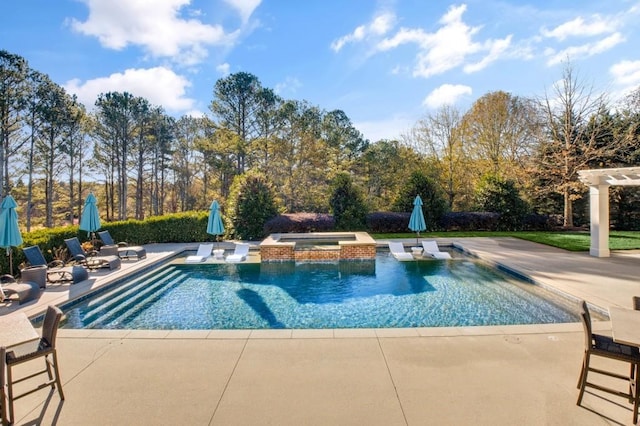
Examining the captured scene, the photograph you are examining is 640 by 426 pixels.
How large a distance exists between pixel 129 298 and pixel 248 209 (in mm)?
9439

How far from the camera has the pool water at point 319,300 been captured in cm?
662

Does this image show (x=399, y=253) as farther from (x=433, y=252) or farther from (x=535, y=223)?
(x=535, y=223)

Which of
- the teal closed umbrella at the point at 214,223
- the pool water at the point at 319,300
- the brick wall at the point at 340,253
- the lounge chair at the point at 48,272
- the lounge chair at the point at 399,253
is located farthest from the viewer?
the teal closed umbrella at the point at 214,223

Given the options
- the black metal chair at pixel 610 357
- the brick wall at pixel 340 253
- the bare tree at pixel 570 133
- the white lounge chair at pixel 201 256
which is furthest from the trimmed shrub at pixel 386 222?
the black metal chair at pixel 610 357

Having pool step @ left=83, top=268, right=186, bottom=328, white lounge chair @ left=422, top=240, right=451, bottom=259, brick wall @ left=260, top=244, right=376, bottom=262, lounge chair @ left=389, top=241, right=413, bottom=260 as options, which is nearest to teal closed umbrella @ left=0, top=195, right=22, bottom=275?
pool step @ left=83, top=268, right=186, bottom=328

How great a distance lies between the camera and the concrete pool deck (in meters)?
3.31

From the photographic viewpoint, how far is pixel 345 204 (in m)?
18.7

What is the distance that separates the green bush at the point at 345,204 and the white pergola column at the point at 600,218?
10.1m

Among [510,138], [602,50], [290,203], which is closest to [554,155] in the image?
[510,138]

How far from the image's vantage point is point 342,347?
4.86 metres

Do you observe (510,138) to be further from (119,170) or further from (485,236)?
(119,170)

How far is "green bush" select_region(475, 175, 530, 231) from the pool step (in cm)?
1731

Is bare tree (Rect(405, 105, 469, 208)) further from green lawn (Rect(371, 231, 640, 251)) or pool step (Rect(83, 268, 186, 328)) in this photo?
pool step (Rect(83, 268, 186, 328))

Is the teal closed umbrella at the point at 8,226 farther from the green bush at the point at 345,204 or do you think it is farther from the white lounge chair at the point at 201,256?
the green bush at the point at 345,204
